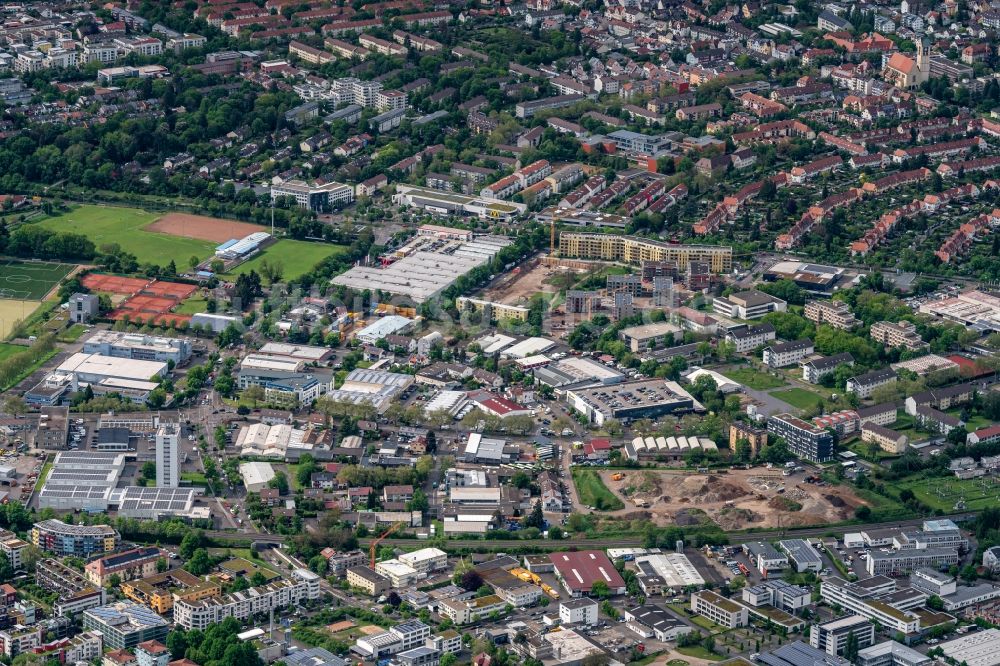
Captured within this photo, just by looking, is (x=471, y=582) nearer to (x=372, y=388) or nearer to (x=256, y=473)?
(x=256, y=473)

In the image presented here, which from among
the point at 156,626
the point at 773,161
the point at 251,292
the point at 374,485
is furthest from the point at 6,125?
the point at 156,626

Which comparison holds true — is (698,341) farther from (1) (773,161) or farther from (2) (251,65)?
(2) (251,65)

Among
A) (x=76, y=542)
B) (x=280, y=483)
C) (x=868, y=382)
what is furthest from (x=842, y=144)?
(x=76, y=542)

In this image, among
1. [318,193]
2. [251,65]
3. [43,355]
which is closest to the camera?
[43,355]

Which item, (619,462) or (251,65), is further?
(251,65)

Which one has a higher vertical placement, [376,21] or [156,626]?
[376,21]

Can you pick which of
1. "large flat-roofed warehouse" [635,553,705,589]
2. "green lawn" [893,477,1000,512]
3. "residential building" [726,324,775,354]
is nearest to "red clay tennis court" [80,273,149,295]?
"residential building" [726,324,775,354]
